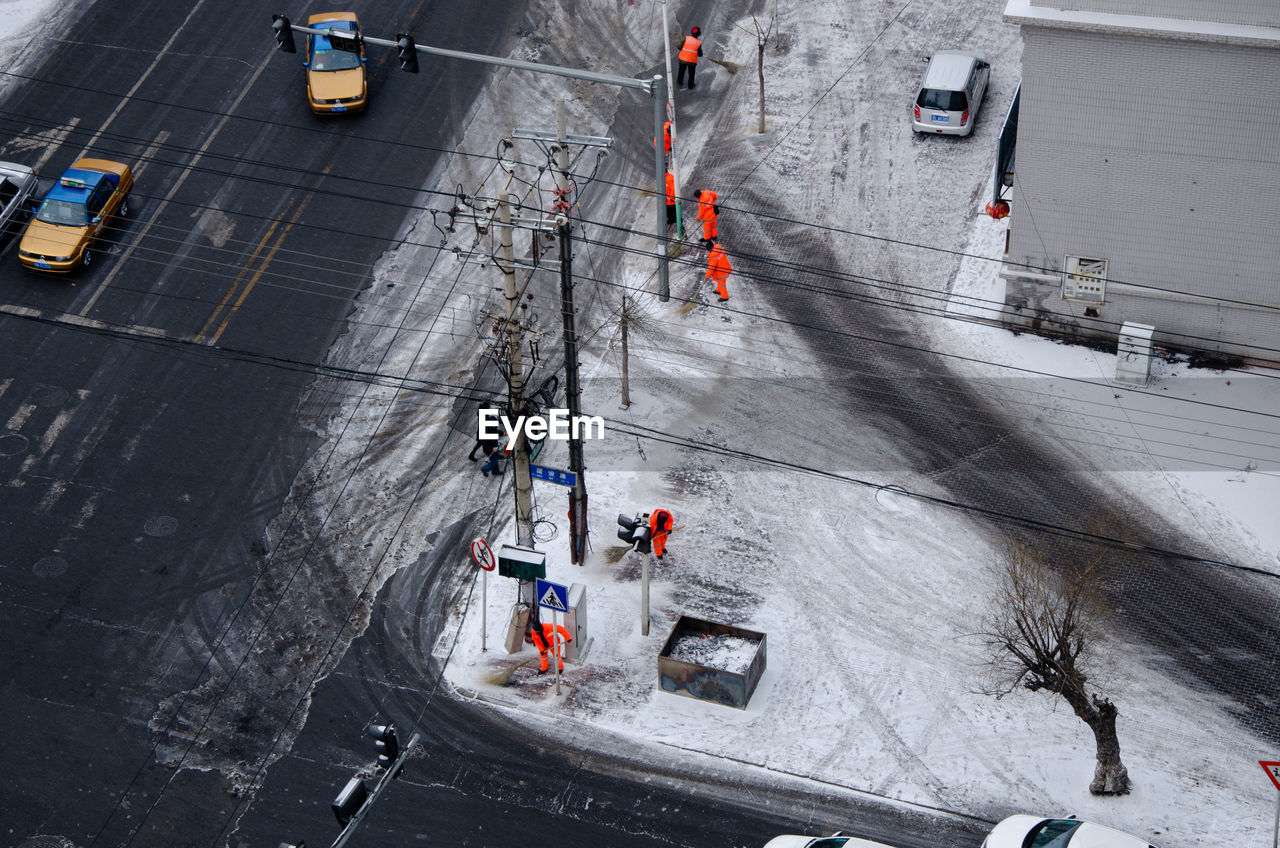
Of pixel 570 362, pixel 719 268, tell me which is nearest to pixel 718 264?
pixel 719 268

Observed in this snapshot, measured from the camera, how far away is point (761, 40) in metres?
46.7

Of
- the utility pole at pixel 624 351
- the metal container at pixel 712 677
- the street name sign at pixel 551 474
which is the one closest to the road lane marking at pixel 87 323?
the utility pole at pixel 624 351

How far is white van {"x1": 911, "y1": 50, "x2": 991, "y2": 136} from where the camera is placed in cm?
4244

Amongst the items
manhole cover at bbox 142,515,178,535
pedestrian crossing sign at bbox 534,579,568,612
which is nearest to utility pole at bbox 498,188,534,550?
pedestrian crossing sign at bbox 534,579,568,612

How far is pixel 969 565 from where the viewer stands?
33.6 metres

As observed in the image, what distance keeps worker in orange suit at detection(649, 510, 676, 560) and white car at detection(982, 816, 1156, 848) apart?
812 cm

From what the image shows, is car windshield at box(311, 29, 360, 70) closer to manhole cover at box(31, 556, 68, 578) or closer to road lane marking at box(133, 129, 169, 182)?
road lane marking at box(133, 129, 169, 182)

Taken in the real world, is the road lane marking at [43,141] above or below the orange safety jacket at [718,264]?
above

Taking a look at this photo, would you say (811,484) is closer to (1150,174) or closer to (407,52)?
(1150,174)

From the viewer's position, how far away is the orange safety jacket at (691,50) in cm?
4419

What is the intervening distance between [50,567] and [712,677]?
13359 millimetres

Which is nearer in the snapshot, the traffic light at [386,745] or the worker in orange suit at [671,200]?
the traffic light at [386,745]

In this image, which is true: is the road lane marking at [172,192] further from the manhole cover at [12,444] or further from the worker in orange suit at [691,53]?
the worker in orange suit at [691,53]

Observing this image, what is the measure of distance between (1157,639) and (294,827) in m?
15.8
